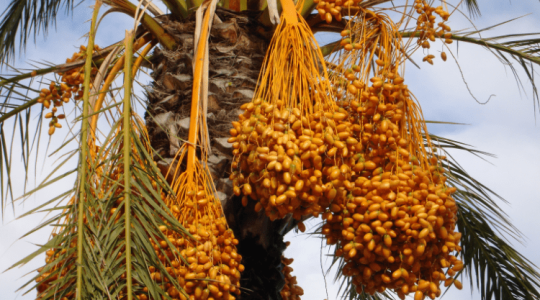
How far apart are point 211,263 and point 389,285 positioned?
0.62 m

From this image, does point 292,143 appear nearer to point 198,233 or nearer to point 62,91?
point 198,233

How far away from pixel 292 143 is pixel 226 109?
700mm

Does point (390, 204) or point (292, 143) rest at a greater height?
point (292, 143)

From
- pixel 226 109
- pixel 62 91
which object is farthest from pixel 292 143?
pixel 62 91

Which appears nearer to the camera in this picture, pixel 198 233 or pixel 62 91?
pixel 198 233

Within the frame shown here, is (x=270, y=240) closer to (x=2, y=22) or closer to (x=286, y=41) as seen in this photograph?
(x=286, y=41)

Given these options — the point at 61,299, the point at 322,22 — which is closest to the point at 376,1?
the point at 322,22

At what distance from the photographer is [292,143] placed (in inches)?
72.3

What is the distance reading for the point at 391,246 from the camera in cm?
189

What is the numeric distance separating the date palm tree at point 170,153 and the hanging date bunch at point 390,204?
14 cm

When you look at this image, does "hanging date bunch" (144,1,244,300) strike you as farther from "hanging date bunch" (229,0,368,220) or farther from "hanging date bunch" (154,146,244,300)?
"hanging date bunch" (229,0,368,220)

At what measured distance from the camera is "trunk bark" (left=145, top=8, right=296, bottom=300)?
234cm

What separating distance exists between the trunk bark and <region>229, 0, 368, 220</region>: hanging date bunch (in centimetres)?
29

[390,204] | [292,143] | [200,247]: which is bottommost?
[200,247]
